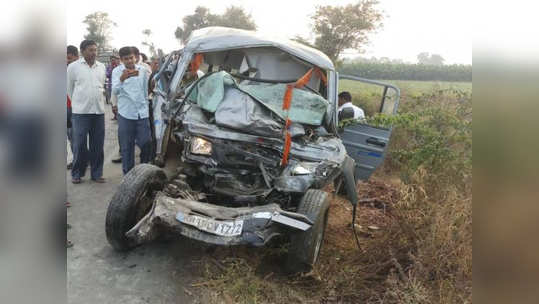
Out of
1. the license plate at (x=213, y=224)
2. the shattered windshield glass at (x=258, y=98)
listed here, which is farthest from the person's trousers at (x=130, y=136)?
the license plate at (x=213, y=224)

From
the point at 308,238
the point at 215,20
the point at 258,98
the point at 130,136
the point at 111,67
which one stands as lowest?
the point at 308,238

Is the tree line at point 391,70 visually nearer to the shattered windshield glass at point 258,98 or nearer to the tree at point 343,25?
the tree at point 343,25

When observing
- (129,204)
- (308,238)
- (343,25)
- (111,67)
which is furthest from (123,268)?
(343,25)

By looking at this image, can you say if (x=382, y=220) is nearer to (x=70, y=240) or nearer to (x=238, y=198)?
(x=238, y=198)

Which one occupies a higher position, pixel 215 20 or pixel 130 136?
pixel 215 20

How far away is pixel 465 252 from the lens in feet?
9.39

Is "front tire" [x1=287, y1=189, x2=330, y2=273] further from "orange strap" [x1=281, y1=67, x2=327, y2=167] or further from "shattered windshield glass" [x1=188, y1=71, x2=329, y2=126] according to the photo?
"shattered windshield glass" [x1=188, y1=71, x2=329, y2=126]

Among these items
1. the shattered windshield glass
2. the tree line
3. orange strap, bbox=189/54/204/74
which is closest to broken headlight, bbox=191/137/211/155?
the shattered windshield glass

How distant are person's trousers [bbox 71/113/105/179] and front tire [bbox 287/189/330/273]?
3.10 m

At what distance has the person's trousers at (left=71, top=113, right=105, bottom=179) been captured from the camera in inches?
188

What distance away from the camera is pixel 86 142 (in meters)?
4.94

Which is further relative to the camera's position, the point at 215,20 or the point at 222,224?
the point at 215,20

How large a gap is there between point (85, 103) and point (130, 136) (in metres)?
0.69

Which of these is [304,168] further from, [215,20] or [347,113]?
[215,20]
